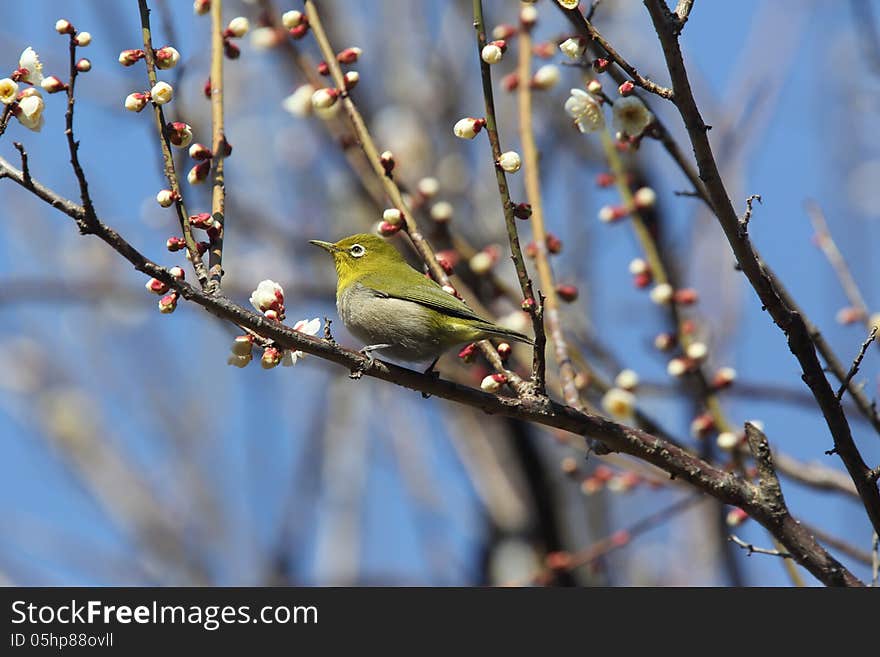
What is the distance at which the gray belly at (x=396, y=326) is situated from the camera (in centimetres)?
381

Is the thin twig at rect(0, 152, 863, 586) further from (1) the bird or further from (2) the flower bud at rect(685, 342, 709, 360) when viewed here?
(2) the flower bud at rect(685, 342, 709, 360)

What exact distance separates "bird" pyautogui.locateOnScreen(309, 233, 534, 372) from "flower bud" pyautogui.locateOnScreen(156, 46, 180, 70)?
1.13 metres

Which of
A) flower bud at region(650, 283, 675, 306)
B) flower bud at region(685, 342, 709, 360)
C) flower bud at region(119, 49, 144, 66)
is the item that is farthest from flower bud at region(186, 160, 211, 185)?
flower bud at region(685, 342, 709, 360)

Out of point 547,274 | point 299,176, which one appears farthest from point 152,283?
point 299,176

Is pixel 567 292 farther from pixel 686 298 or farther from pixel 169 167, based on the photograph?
pixel 169 167

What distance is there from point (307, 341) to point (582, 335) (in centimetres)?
272

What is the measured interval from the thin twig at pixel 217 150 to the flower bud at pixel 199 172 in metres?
0.02

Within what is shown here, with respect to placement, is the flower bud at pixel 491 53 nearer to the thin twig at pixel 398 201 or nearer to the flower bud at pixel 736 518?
the thin twig at pixel 398 201

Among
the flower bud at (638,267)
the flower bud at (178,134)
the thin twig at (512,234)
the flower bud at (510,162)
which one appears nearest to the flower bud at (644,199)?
the flower bud at (638,267)

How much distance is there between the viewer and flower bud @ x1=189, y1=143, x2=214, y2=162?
3.22 metres

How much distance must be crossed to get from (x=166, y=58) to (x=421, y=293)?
1.34 meters

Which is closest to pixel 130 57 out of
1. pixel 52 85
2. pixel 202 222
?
pixel 52 85

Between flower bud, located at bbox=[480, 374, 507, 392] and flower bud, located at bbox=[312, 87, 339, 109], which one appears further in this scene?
flower bud, located at bbox=[312, 87, 339, 109]

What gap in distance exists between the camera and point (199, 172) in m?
3.30
